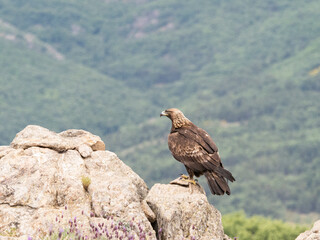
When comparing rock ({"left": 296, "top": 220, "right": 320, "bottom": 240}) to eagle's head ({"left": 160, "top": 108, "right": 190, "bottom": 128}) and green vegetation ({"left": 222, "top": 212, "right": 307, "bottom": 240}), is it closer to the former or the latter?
eagle's head ({"left": 160, "top": 108, "right": 190, "bottom": 128})

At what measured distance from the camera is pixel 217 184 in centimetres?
1599

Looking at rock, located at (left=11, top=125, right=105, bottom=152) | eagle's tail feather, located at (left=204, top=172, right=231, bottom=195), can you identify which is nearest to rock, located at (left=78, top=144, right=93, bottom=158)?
rock, located at (left=11, top=125, right=105, bottom=152)

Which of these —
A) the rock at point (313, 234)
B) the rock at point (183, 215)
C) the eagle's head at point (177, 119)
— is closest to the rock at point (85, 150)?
the rock at point (183, 215)

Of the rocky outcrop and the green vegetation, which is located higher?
the green vegetation

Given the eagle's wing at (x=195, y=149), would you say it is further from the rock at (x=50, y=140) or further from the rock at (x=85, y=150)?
the rock at (x=50, y=140)

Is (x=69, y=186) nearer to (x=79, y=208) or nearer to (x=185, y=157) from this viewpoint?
(x=79, y=208)

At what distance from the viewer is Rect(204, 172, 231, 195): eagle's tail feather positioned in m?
15.8

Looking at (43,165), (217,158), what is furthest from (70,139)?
(217,158)

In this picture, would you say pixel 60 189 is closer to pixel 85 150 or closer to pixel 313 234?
pixel 85 150

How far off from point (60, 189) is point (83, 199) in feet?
2.15

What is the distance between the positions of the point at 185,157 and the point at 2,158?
471 cm

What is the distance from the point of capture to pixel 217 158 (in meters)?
16.3

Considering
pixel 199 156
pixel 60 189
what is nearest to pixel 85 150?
pixel 60 189

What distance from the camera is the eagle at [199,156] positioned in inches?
628
